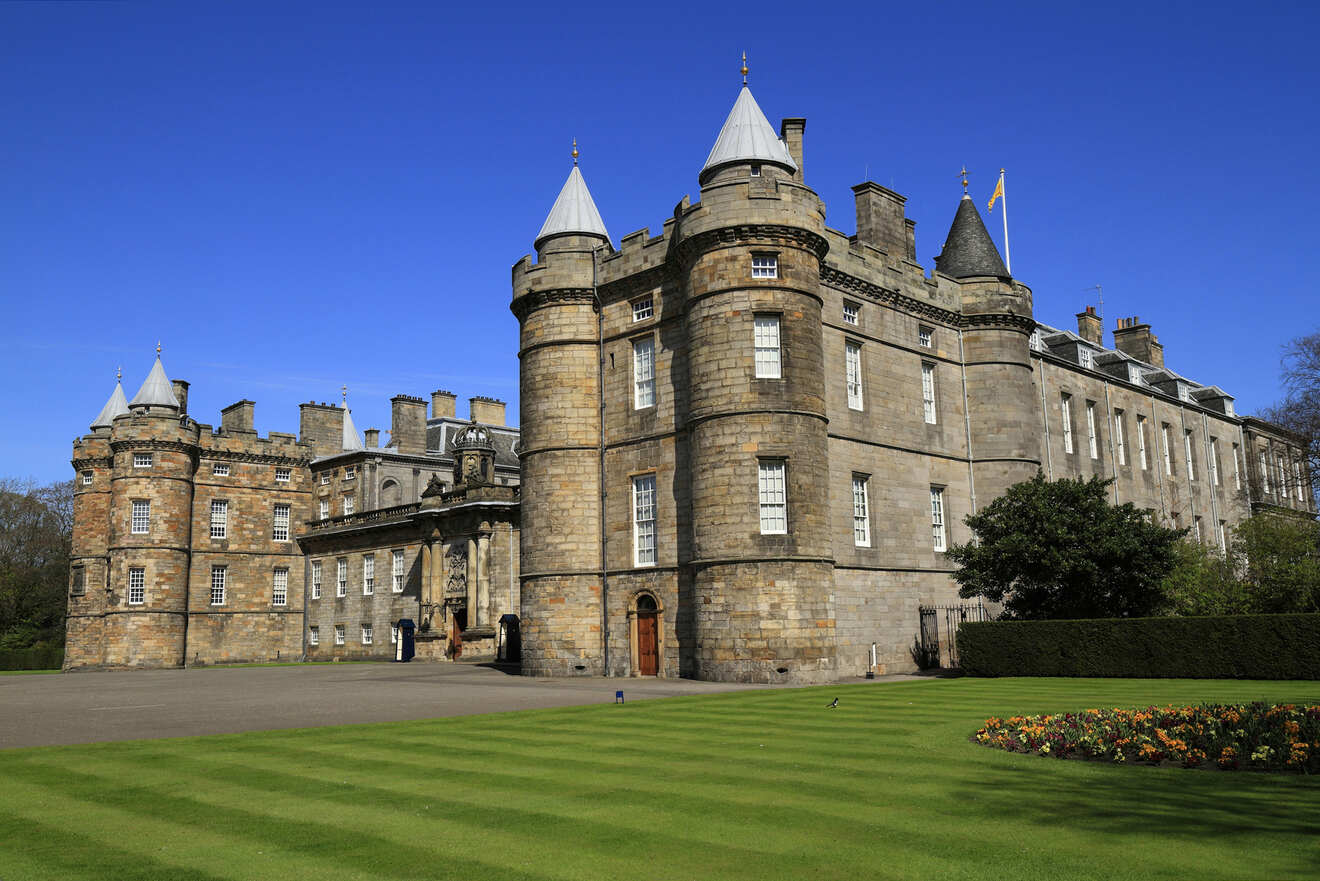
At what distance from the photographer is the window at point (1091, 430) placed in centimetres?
4312

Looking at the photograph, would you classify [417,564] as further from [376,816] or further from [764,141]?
[376,816]

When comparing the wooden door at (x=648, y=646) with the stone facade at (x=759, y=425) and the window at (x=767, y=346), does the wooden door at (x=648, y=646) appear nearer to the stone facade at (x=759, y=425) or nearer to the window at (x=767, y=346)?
the stone facade at (x=759, y=425)

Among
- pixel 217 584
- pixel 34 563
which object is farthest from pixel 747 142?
pixel 34 563

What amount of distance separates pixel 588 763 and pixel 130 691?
71.9 ft

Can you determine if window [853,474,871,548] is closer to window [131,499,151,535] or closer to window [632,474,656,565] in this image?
window [632,474,656,565]

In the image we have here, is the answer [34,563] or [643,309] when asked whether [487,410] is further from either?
[34,563]

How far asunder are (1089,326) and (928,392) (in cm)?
2514

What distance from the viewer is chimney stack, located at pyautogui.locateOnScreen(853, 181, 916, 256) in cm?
3569

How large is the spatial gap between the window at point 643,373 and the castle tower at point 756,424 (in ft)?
7.34

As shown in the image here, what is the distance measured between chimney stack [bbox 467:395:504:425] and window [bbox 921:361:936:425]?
2807cm

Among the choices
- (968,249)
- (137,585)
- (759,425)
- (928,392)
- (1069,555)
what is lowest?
(1069,555)

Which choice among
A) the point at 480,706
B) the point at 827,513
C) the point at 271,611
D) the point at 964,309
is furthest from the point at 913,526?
the point at 271,611

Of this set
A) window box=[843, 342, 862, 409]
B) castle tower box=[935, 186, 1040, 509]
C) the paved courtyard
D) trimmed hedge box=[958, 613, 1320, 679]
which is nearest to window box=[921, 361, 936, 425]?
castle tower box=[935, 186, 1040, 509]

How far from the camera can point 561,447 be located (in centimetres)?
3219
